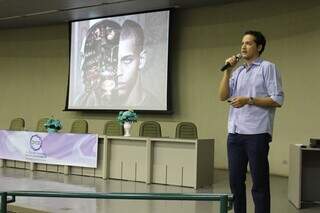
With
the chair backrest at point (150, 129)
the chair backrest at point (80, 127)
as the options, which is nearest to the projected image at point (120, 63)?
the chair backrest at point (80, 127)

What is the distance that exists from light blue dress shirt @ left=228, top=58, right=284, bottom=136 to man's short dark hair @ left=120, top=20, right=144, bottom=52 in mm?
6297

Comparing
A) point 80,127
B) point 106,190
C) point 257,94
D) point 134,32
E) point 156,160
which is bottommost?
point 106,190

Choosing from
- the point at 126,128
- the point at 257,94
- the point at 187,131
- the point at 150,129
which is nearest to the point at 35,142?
the point at 126,128

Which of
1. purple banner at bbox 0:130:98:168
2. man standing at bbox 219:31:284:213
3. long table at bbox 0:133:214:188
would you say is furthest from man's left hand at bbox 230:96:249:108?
purple banner at bbox 0:130:98:168

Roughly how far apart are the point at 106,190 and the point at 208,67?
375 centimetres

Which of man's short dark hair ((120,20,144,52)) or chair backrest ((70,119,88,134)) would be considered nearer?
chair backrest ((70,119,88,134))

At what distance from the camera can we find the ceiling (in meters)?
8.16

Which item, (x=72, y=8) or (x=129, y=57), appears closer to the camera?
(x=72, y=8)

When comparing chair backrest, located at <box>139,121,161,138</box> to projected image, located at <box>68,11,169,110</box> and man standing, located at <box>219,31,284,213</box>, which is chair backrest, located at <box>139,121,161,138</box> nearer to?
projected image, located at <box>68,11,169,110</box>

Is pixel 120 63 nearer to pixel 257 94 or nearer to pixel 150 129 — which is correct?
pixel 150 129

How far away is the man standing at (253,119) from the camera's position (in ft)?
8.49

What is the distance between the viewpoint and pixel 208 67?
8438 mm

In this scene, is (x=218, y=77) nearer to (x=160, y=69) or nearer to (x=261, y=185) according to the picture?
(x=160, y=69)

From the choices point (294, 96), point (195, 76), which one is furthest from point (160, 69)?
point (294, 96)
